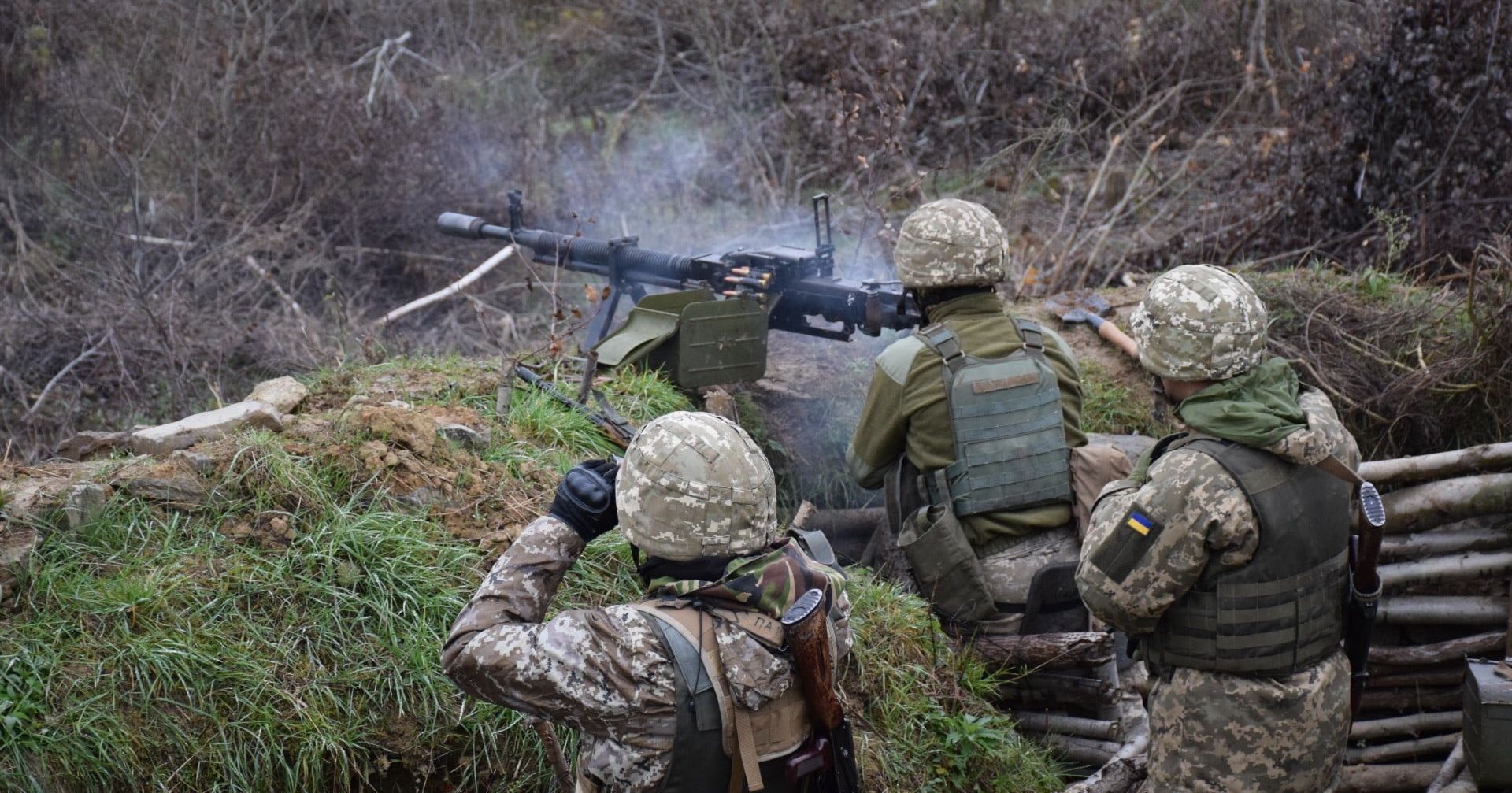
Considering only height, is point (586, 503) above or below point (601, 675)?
above

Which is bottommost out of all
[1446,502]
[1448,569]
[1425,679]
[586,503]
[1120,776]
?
[1425,679]

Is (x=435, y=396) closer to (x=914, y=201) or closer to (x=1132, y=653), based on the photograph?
(x=1132, y=653)

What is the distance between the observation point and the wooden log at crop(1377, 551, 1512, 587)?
16.1ft

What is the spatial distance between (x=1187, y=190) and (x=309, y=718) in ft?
28.9

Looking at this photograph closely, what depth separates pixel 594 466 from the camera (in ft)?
9.11

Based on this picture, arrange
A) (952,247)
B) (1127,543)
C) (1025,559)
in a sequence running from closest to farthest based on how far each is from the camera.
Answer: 1. (1127,543)
2. (952,247)
3. (1025,559)

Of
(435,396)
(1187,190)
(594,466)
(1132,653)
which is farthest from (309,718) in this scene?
(1187,190)

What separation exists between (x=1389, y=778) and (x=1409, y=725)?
0.25 m

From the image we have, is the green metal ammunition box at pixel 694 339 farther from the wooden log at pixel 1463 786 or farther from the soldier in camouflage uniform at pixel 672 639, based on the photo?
the wooden log at pixel 1463 786

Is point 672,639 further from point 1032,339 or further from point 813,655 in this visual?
point 1032,339

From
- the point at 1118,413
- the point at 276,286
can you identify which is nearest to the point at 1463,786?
the point at 1118,413

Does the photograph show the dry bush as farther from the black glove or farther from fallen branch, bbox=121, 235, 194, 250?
fallen branch, bbox=121, 235, 194, 250

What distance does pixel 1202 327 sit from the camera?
305cm

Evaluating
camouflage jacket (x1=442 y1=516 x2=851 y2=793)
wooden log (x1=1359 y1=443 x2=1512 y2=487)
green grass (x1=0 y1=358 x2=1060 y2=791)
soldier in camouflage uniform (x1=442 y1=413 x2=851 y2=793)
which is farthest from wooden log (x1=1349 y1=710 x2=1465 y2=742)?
camouflage jacket (x1=442 y1=516 x2=851 y2=793)
